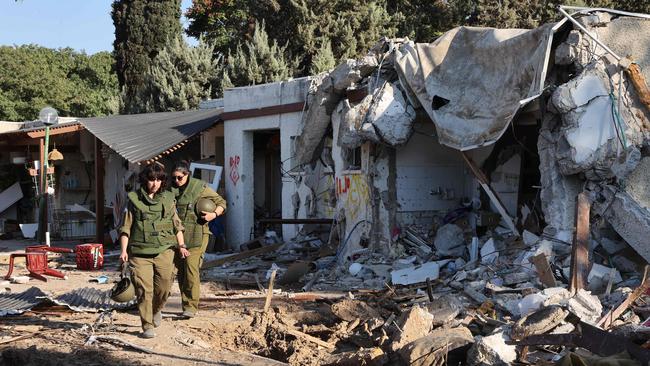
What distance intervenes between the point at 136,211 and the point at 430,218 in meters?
6.71

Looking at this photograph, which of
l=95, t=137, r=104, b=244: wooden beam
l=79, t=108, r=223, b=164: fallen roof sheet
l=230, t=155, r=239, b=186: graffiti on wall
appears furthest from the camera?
l=95, t=137, r=104, b=244: wooden beam

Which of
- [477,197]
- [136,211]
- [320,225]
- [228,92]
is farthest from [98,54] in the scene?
[136,211]

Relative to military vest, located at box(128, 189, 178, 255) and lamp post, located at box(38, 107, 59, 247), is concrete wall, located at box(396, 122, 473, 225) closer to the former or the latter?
military vest, located at box(128, 189, 178, 255)

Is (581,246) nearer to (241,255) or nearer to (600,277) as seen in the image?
(600,277)

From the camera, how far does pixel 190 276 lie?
8.18 m

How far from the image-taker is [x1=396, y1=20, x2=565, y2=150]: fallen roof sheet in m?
9.52

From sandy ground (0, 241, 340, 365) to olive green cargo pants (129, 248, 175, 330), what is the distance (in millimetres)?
279

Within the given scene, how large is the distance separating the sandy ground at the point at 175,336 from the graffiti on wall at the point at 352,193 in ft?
12.3

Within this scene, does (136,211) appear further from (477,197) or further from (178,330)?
(477,197)

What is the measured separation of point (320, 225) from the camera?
14836 millimetres

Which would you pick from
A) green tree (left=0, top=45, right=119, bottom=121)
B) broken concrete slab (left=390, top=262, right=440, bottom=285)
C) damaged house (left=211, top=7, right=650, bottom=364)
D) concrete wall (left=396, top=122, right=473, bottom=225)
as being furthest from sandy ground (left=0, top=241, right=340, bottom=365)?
green tree (left=0, top=45, right=119, bottom=121)

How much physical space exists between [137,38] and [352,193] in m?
20.3

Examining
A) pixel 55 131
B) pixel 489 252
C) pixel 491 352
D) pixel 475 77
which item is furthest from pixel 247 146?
pixel 491 352

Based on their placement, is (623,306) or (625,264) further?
(625,264)
